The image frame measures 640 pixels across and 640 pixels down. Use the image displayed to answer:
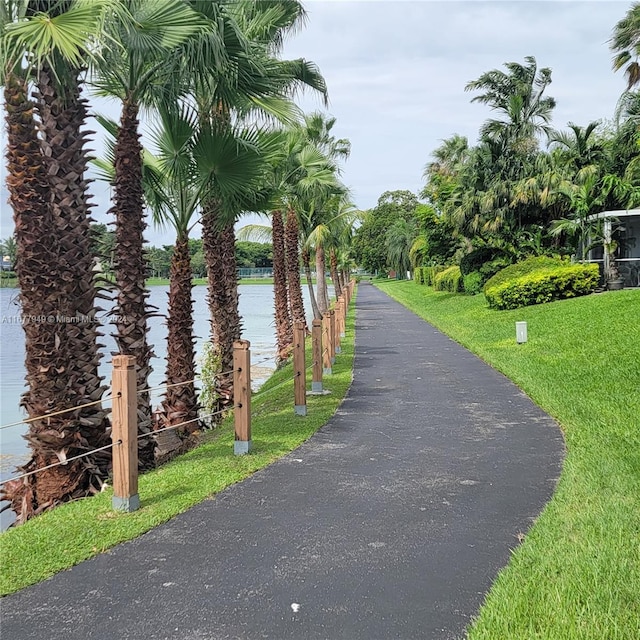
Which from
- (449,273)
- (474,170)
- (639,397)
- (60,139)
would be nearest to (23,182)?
(60,139)

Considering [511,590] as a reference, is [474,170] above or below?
above

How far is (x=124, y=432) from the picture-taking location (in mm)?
5035

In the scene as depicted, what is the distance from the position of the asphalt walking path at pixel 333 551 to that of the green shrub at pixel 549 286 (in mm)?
14240

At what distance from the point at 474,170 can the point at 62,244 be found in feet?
83.2

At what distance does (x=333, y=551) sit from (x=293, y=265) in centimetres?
1779

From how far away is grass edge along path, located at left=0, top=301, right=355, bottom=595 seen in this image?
4.15 m

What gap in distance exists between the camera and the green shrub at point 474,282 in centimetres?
2920

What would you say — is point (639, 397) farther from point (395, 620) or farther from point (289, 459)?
point (395, 620)

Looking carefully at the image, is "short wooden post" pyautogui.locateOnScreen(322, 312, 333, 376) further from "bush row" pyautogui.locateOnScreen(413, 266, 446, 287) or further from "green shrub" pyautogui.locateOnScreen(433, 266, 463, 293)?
"bush row" pyautogui.locateOnScreen(413, 266, 446, 287)

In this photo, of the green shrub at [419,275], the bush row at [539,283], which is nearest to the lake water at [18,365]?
the bush row at [539,283]

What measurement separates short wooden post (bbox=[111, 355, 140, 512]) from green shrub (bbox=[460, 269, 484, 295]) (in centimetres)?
2568

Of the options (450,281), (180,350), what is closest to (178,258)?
(180,350)

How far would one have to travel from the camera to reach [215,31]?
23.6 feet

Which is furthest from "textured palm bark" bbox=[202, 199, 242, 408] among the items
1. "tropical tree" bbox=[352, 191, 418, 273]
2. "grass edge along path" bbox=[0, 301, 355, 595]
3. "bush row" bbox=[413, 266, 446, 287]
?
"tropical tree" bbox=[352, 191, 418, 273]
